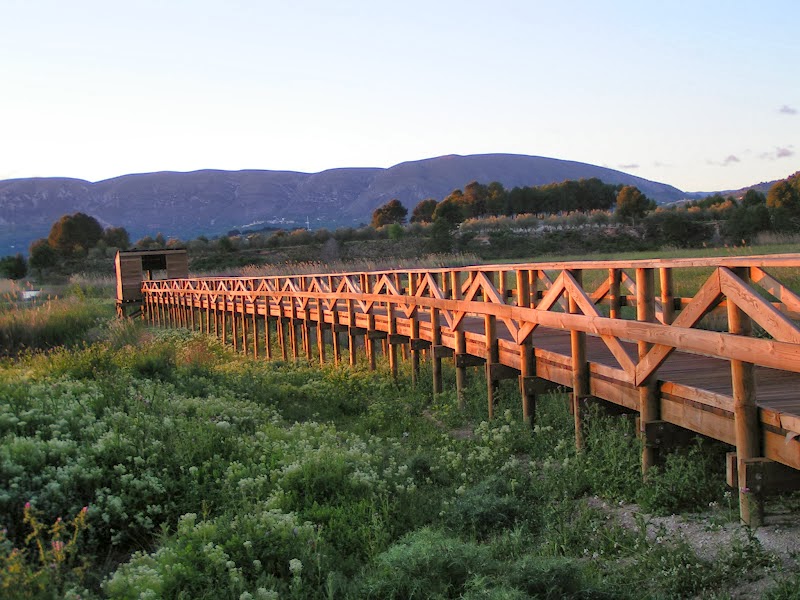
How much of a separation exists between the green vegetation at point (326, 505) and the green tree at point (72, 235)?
71.1 m

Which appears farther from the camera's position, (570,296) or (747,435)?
(570,296)

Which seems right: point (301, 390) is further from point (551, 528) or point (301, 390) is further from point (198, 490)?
point (551, 528)

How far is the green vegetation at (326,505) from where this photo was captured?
518cm

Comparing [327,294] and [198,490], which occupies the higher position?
[327,294]

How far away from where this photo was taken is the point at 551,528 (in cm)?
641

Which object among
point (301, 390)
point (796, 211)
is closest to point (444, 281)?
point (301, 390)

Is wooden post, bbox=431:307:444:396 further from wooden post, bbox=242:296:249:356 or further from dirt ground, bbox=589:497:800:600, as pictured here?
wooden post, bbox=242:296:249:356

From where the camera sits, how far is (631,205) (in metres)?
62.7

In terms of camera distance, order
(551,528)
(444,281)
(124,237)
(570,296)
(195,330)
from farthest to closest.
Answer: (124,237)
(195,330)
(444,281)
(570,296)
(551,528)

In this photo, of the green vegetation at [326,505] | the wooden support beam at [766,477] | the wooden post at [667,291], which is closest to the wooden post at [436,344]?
the green vegetation at [326,505]

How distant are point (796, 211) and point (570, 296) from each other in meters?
47.1

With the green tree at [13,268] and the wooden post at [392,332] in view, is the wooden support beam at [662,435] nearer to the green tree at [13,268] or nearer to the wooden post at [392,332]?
the wooden post at [392,332]

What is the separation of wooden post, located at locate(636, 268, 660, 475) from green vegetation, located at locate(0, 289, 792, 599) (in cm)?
18

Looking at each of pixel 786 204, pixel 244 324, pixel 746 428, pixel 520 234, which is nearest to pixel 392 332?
pixel 244 324
